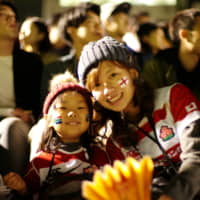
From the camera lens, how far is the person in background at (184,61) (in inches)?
87.2

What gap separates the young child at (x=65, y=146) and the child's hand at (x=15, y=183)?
0.15 feet

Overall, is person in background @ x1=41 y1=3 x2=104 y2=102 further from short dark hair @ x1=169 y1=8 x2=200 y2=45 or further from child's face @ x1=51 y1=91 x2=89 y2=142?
child's face @ x1=51 y1=91 x2=89 y2=142

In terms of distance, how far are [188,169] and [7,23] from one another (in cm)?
154

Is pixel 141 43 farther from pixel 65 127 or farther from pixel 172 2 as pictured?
pixel 172 2

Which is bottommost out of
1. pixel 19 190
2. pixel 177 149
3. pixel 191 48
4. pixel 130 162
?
pixel 19 190

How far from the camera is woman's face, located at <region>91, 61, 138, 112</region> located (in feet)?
5.55

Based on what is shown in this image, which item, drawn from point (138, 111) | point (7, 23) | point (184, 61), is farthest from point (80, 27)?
point (138, 111)

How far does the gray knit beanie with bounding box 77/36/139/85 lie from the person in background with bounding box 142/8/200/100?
0.39 m

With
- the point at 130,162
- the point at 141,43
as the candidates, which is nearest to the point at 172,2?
the point at 141,43

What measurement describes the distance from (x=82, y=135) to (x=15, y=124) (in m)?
0.31

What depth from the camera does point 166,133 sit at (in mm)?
1673

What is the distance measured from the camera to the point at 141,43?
12.5 feet

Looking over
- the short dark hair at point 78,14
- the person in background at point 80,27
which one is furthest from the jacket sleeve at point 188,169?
the short dark hair at point 78,14

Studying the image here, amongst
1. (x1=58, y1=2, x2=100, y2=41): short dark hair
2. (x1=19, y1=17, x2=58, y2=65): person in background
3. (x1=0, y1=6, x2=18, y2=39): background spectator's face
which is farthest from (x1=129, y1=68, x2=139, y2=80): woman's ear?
(x1=19, y1=17, x2=58, y2=65): person in background
